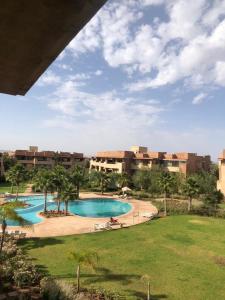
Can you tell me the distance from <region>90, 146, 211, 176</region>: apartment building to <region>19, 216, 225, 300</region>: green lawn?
3402cm

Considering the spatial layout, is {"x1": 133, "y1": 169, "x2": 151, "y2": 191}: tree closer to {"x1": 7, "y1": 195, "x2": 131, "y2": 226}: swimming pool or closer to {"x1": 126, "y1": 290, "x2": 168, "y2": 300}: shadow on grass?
{"x1": 7, "y1": 195, "x2": 131, "y2": 226}: swimming pool

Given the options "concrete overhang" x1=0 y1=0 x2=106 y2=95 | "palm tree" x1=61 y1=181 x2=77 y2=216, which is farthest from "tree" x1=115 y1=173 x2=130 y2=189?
"concrete overhang" x1=0 y1=0 x2=106 y2=95

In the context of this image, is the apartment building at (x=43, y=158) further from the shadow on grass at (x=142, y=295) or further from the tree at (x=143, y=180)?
the shadow on grass at (x=142, y=295)

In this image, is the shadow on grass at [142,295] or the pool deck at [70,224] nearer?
the shadow on grass at [142,295]

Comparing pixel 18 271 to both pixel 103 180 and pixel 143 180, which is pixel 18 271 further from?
pixel 143 180

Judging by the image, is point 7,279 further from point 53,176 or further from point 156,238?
point 53,176

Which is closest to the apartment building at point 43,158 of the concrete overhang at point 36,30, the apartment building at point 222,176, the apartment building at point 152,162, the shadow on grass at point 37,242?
the apartment building at point 152,162

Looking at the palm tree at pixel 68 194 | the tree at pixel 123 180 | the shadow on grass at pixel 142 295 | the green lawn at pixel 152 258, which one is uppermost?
the tree at pixel 123 180

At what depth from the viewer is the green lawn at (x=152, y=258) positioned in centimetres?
1731

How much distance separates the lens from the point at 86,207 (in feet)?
146

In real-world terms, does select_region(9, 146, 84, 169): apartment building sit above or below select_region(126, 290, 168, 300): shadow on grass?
above

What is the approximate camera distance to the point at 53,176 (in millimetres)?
39031

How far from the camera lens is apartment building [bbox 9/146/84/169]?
7644 cm

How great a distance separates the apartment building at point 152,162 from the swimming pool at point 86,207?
19990mm
